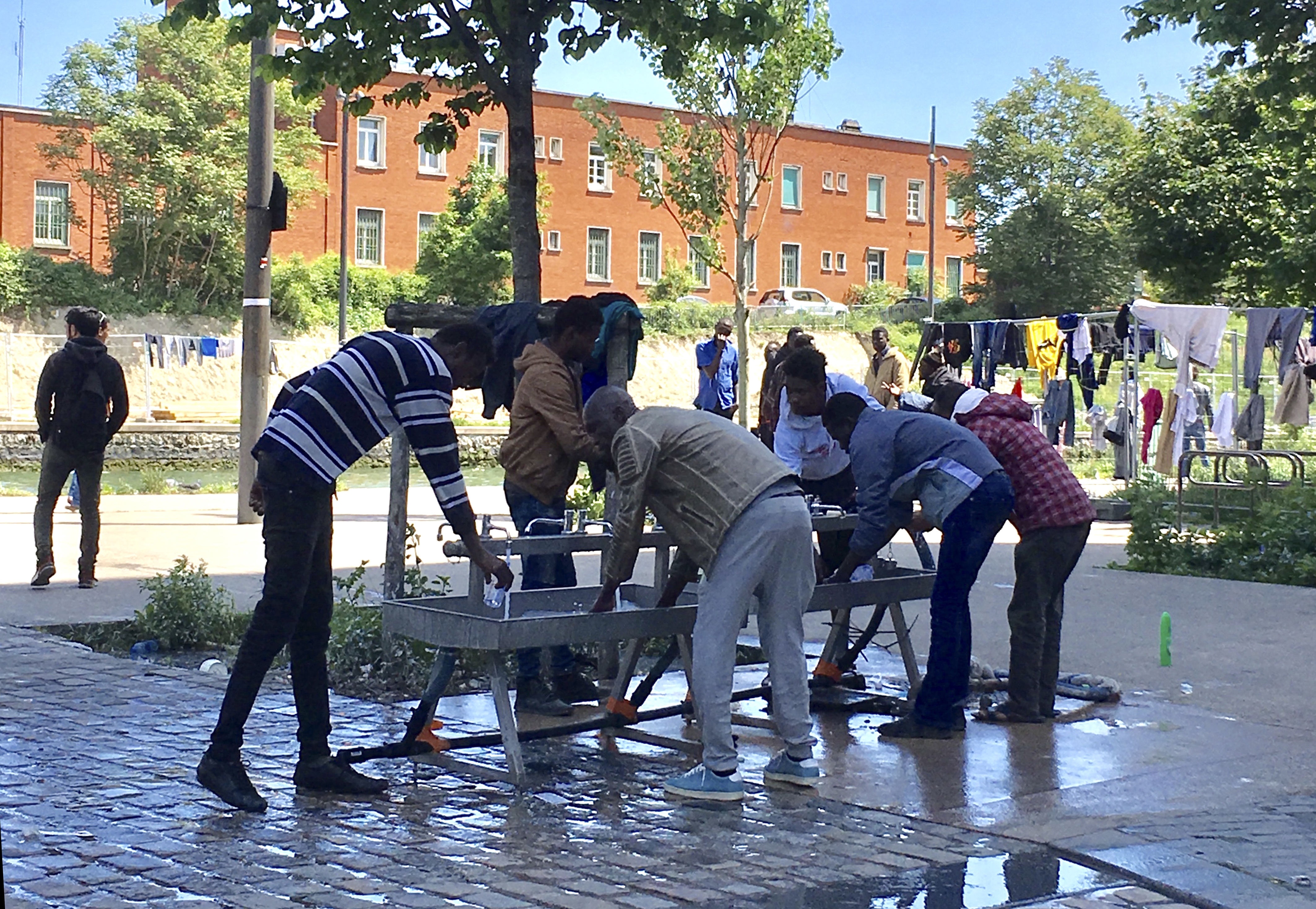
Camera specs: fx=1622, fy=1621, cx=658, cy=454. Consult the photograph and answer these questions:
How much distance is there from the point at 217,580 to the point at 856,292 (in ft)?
181

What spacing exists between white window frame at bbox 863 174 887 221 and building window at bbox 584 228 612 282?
13.5 metres

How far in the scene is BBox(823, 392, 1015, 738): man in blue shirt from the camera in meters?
7.28

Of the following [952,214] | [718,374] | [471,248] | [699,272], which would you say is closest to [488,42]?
[718,374]

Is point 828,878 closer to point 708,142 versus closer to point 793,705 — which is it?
point 793,705

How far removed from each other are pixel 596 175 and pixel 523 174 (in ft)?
171

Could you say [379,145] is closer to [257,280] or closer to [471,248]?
[471,248]

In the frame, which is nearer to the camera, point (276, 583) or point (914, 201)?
point (276, 583)

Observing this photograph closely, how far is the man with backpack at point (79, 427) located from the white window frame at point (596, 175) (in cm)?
4858

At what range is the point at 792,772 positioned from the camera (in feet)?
21.1

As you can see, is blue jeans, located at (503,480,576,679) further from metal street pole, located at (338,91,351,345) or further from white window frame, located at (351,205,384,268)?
white window frame, located at (351,205,384,268)

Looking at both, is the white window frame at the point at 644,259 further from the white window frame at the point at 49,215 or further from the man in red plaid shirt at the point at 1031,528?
the man in red plaid shirt at the point at 1031,528

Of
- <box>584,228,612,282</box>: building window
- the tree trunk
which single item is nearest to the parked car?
<box>584,228,612,282</box>: building window

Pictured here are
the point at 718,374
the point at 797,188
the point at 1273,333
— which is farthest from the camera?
the point at 797,188

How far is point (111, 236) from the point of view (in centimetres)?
4638
